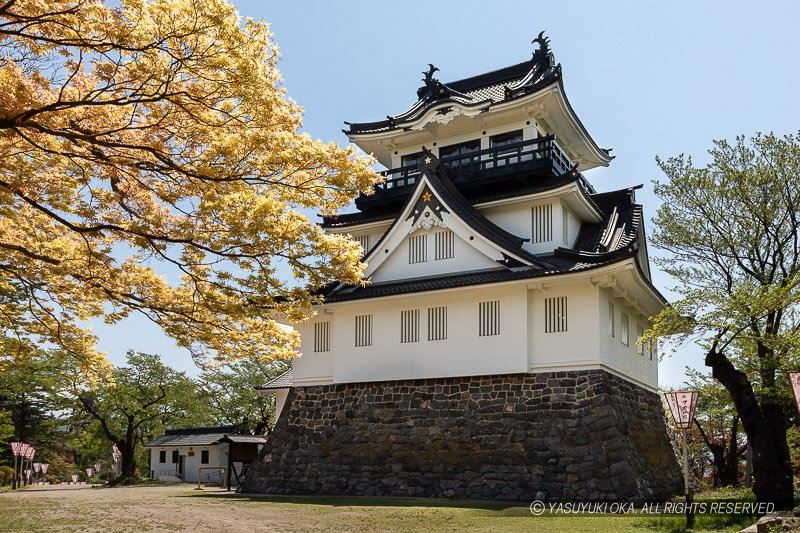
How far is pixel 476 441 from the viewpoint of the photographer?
20.0 metres

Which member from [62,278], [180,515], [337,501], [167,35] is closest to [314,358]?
[337,501]

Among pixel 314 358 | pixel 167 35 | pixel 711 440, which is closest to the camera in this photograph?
pixel 167 35

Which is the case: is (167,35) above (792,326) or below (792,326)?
above

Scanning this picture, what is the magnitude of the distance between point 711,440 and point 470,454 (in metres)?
15.2

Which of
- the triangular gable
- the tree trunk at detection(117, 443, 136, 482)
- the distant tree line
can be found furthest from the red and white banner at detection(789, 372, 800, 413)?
the tree trunk at detection(117, 443, 136, 482)

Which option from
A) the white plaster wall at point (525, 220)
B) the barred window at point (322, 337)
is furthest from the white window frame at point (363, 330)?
the white plaster wall at point (525, 220)

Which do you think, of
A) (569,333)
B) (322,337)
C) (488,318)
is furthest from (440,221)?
(322,337)

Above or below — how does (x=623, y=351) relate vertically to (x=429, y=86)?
below

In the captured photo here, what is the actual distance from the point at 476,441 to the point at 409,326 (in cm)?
→ 414

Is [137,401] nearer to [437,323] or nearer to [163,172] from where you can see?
[437,323]

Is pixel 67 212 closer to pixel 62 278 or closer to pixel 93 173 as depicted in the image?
pixel 93 173

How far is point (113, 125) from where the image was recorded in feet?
33.1

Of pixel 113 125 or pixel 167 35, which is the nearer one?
pixel 167 35

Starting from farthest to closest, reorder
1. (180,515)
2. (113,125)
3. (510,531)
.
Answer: (180,515), (510,531), (113,125)
